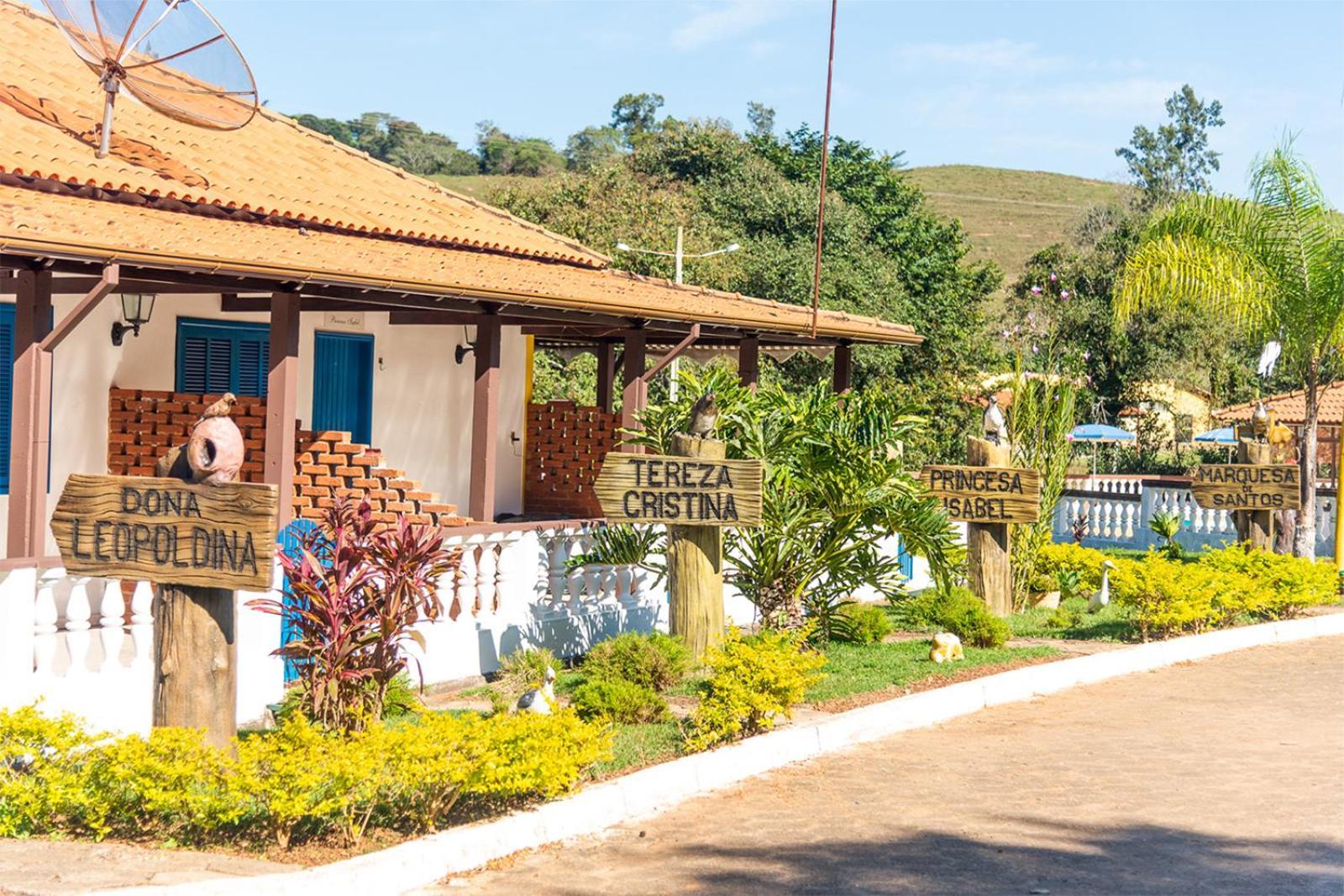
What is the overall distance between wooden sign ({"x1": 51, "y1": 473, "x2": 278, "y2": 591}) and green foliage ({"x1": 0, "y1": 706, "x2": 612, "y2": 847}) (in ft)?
2.25

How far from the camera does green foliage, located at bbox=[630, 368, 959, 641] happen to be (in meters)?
11.5

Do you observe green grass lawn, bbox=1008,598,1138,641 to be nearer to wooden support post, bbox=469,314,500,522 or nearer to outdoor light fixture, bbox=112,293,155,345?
wooden support post, bbox=469,314,500,522

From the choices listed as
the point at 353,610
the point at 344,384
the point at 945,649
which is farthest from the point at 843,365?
the point at 353,610

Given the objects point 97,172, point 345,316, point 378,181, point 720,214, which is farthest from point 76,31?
point 720,214

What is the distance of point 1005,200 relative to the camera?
117m

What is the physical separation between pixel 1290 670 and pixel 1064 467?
12.8ft

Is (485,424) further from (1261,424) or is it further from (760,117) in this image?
(760,117)

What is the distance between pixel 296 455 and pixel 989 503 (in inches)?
249

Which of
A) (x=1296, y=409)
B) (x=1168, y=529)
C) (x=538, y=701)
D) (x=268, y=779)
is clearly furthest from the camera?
(x=1296, y=409)

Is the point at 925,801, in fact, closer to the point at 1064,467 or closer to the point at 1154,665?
the point at 1154,665

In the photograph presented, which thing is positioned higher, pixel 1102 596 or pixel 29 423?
pixel 29 423

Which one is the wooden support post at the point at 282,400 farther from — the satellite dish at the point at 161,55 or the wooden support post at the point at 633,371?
the wooden support post at the point at 633,371

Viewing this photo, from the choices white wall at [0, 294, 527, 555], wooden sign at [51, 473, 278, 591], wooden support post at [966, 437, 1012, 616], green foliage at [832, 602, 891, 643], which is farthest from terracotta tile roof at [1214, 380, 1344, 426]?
wooden sign at [51, 473, 278, 591]

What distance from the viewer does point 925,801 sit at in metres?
7.47
